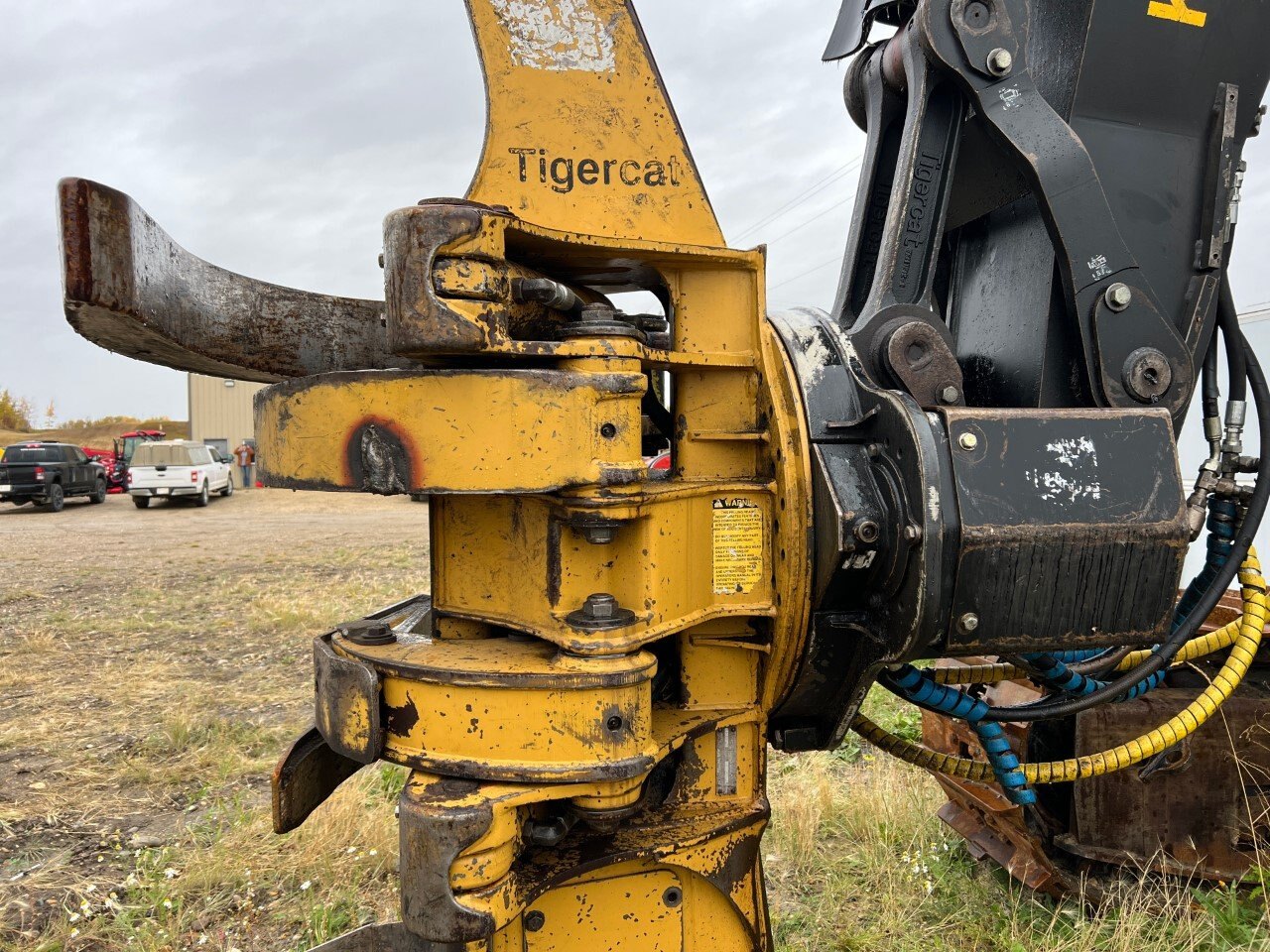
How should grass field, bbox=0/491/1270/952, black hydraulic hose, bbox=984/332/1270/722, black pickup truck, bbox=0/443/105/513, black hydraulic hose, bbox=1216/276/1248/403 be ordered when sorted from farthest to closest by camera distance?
black pickup truck, bbox=0/443/105/513 < grass field, bbox=0/491/1270/952 < black hydraulic hose, bbox=1216/276/1248/403 < black hydraulic hose, bbox=984/332/1270/722

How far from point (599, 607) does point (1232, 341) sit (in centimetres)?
173

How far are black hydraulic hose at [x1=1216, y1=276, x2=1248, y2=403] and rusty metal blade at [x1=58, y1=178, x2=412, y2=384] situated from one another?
81.6 inches

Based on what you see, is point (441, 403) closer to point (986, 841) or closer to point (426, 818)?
point (426, 818)

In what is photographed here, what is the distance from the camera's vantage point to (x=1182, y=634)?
6.79 feet

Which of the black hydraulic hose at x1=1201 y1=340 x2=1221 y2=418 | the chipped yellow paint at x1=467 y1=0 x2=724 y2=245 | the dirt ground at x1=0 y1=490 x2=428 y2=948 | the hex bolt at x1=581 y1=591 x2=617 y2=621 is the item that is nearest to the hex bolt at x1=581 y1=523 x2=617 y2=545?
the hex bolt at x1=581 y1=591 x2=617 y2=621

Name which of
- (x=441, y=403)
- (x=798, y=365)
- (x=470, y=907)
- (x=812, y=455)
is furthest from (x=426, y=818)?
(x=798, y=365)

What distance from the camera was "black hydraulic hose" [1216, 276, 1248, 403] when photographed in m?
2.16

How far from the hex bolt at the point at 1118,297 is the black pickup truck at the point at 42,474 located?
21576mm

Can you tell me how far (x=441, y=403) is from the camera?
1.61m

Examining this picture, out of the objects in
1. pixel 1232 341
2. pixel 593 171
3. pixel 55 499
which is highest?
pixel 593 171

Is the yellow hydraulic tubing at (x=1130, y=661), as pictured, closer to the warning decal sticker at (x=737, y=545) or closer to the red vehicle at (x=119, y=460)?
the warning decal sticker at (x=737, y=545)

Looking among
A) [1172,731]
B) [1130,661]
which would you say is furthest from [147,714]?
[1172,731]

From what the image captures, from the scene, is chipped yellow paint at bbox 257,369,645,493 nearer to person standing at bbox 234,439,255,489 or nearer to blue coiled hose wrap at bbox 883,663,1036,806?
blue coiled hose wrap at bbox 883,663,1036,806

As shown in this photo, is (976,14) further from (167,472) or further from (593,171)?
(167,472)
